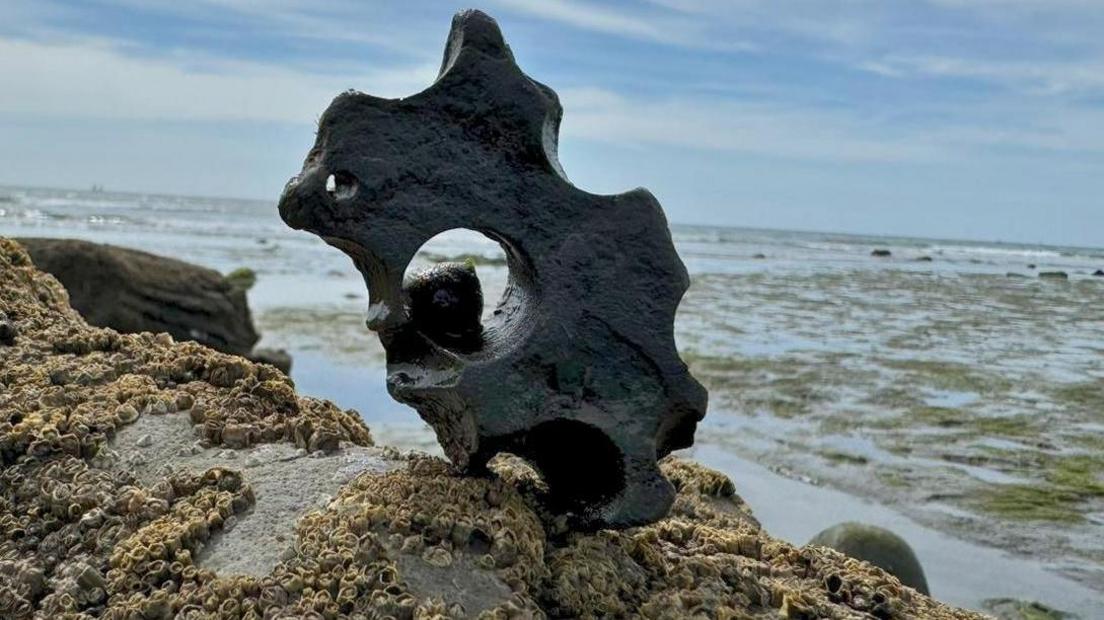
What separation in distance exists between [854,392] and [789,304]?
1209 centimetres

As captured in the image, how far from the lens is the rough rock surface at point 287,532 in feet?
8.80

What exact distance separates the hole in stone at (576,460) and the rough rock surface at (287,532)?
10 cm

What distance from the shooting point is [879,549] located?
21.4 ft

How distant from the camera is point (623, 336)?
3240mm

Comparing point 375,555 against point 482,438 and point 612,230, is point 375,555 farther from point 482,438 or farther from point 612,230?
point 612,230

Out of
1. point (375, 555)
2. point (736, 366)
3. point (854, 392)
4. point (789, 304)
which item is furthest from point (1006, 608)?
point (789, 304)

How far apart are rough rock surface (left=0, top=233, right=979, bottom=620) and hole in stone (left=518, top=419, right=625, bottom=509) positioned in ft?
0.34

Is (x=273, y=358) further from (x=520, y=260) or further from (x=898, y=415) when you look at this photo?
(x=520, y=260)

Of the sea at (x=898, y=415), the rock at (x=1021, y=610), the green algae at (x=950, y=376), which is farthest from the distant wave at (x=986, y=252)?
the rock at (x=1021, y=610)

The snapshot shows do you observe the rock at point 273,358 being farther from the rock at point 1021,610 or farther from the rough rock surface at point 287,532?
the rough rock surface at point 287,532

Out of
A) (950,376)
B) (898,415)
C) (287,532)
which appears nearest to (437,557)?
(287,532)

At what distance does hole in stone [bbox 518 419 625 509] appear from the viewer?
324 centimetres

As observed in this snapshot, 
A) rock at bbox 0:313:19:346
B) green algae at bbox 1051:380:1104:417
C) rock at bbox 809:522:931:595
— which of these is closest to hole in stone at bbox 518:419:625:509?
rock at bbox 0:313:19:346

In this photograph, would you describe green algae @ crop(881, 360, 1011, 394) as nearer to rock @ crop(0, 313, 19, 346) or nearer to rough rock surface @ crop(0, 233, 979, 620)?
rough rock surface @ crop(0, 233, 979, 620)
